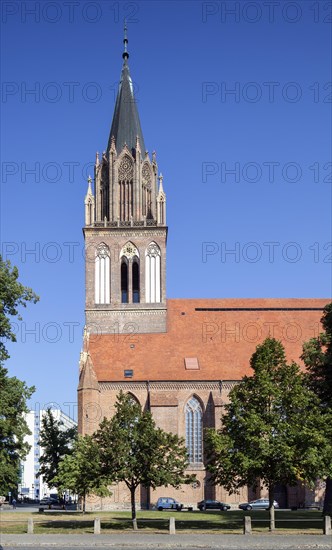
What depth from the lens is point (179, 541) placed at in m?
33.4

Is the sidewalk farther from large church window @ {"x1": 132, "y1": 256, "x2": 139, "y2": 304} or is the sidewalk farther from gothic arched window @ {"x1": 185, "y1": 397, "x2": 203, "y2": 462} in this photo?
large church window @ {"x1": 132, "y1": 256, "x2": 139, "y2": 304}

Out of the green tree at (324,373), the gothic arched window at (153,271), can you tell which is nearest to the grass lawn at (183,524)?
the green tree at (324,373)

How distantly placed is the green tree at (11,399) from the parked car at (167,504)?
2369 centimetres

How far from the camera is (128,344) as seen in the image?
227 ft

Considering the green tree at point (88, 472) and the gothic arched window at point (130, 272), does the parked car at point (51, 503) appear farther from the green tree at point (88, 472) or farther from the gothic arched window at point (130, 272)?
the green tree at point (88, 472)

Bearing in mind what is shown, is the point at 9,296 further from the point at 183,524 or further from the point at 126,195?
the point at 126,195

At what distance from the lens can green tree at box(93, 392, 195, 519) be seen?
135 feet

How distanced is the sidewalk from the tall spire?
1653 inches

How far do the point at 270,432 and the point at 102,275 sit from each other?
34.9 m

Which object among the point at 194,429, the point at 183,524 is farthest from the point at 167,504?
the point at 183,524

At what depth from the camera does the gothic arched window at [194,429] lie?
220ft

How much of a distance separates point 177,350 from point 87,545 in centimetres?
3698

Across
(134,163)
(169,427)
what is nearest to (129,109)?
(134,163)

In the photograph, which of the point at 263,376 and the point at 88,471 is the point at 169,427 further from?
the point at 263,376
